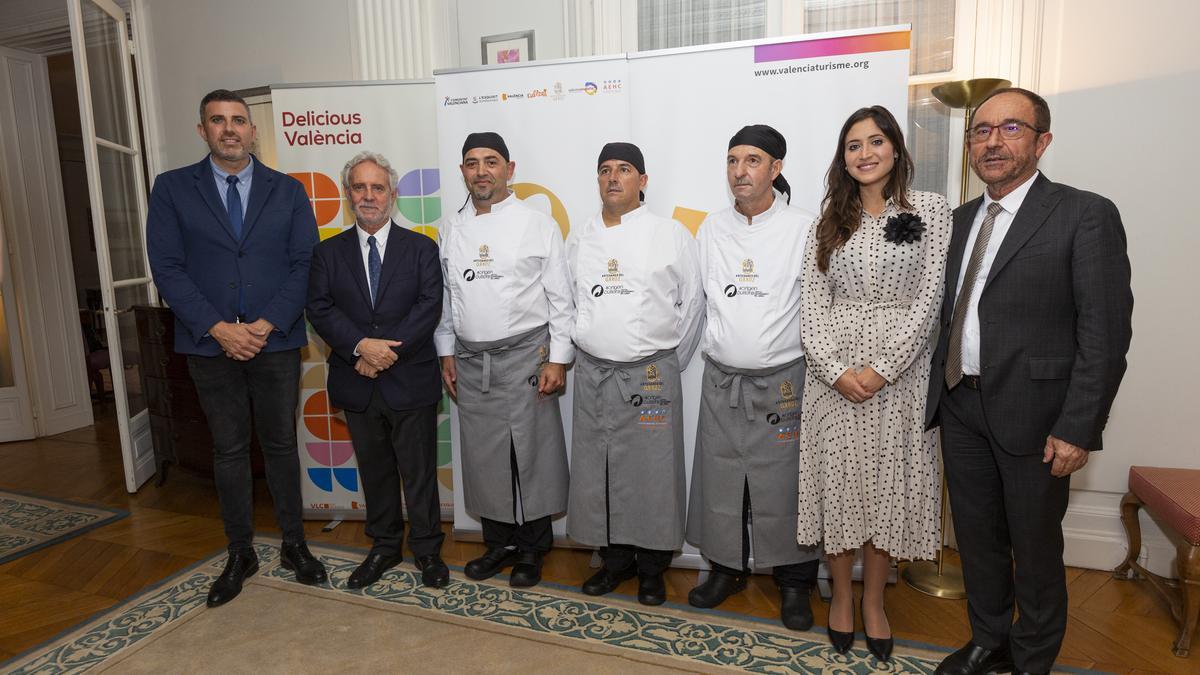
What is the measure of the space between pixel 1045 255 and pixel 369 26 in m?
3.52

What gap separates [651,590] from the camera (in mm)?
2652

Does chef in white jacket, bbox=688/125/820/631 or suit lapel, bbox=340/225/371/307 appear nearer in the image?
chef in white jacket, bbox=688/125/820/631

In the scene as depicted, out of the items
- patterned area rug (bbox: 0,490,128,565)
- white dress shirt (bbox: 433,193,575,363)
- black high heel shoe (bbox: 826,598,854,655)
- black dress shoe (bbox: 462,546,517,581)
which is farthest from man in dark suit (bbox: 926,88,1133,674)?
patterned area rug (bbox: 0,490,128,565)

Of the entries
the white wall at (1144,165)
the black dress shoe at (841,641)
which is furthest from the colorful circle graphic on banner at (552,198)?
the white wall at (1144,165)

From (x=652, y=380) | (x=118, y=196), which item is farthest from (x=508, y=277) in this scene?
(x=118, y=196)

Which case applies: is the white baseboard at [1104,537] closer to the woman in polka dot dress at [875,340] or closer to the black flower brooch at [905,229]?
the woman in polka dot dress at [875,340]

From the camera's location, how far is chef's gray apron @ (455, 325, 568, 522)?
2.71 m

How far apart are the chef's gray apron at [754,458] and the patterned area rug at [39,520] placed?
10.2 feet

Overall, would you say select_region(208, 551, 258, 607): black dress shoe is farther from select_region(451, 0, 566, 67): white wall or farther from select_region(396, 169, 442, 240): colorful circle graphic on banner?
select_region(451, 0, 566, 67): white wall

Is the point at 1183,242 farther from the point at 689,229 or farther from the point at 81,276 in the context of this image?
the point at 81,276

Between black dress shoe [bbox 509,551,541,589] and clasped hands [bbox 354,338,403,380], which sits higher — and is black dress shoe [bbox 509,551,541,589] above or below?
below

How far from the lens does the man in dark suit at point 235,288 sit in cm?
255

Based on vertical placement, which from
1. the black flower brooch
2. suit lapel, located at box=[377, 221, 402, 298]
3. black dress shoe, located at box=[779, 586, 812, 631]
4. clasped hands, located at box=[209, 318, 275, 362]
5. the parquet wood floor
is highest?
the black flower brooch

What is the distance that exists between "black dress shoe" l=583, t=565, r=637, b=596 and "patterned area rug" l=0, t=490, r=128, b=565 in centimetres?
257
